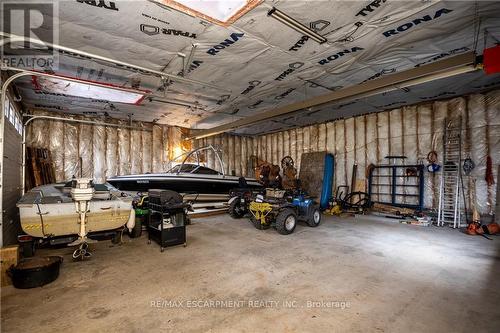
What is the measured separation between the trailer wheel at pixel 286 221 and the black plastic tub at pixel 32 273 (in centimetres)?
374

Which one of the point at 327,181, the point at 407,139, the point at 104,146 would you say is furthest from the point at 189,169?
the point at 407,139

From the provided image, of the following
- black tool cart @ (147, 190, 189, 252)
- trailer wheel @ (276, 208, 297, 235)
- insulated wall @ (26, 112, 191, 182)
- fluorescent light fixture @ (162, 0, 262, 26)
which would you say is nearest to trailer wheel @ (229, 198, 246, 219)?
trailer wheel @ (276, 208, 297, 235)

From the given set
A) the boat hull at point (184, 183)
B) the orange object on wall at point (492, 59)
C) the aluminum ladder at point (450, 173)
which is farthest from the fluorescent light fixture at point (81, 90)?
the aluminum ladder at point (450, 173)

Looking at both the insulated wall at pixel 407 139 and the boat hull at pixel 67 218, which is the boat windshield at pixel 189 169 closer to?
the insulated wall at pixel 407 139

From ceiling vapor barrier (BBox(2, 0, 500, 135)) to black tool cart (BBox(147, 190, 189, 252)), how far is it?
2.07 m

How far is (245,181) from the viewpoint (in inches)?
316

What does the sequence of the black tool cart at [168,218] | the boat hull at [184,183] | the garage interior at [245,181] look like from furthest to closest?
the boat hull at [184,183] < the black tool cart at [168,218] < the garage interior at [245,181]

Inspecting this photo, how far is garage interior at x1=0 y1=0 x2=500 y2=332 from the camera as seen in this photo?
235 cm

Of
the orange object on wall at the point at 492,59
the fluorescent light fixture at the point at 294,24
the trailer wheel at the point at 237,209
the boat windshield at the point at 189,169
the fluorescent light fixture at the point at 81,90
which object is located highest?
the fluorescent light fixture at the point at 294,24

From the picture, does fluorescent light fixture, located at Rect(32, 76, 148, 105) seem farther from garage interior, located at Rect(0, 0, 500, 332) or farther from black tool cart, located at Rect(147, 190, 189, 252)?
black tool cart, located at Rect(147, 190, 189, 252)

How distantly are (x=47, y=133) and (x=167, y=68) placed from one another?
5.38 m

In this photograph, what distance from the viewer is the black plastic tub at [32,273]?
2615mm

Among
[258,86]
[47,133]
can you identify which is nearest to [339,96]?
[258,86]

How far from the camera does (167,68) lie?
4328 millimetres
